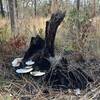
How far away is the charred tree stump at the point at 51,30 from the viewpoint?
4.72 m

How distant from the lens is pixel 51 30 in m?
4.75

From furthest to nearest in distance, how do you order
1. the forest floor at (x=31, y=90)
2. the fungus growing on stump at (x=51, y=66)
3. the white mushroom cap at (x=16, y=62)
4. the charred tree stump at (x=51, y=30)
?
the white mushroom cap at (x=16, y=62) < the charred tree stump at (x=51, y=30) < the fungus growing on stump at (x=51, y=66) < the forest floor at (x=31, y=90)

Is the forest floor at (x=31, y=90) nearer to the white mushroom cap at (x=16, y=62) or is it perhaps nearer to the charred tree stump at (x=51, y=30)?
the white mushroom cap at (x=16, y=62)

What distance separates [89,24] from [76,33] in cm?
30

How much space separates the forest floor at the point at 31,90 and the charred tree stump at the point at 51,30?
0.47 meters

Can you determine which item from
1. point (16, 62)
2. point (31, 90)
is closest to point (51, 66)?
point (31, 90)

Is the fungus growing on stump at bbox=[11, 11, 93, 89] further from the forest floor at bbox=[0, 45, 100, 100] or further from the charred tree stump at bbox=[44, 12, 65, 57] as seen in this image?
the forest floor at bbox=[0, 45, 100, 100]

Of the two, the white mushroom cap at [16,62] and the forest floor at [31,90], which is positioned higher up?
the white mushroom cap at [16,62]

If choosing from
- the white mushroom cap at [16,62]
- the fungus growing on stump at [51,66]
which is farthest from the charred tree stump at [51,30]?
the white mushroom cap at [16,62]

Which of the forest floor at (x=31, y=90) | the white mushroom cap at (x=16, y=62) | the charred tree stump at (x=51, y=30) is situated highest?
the charred tree stump at (x=51, y=30)

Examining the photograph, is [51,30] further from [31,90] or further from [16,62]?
[31,90]

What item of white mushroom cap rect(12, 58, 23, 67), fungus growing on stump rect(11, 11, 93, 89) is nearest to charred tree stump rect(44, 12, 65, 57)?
fungus growing on stump rect(11, 11, 93, 89)

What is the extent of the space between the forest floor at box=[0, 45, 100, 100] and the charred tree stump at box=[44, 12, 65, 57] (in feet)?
1.53

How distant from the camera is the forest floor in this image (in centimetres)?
415
